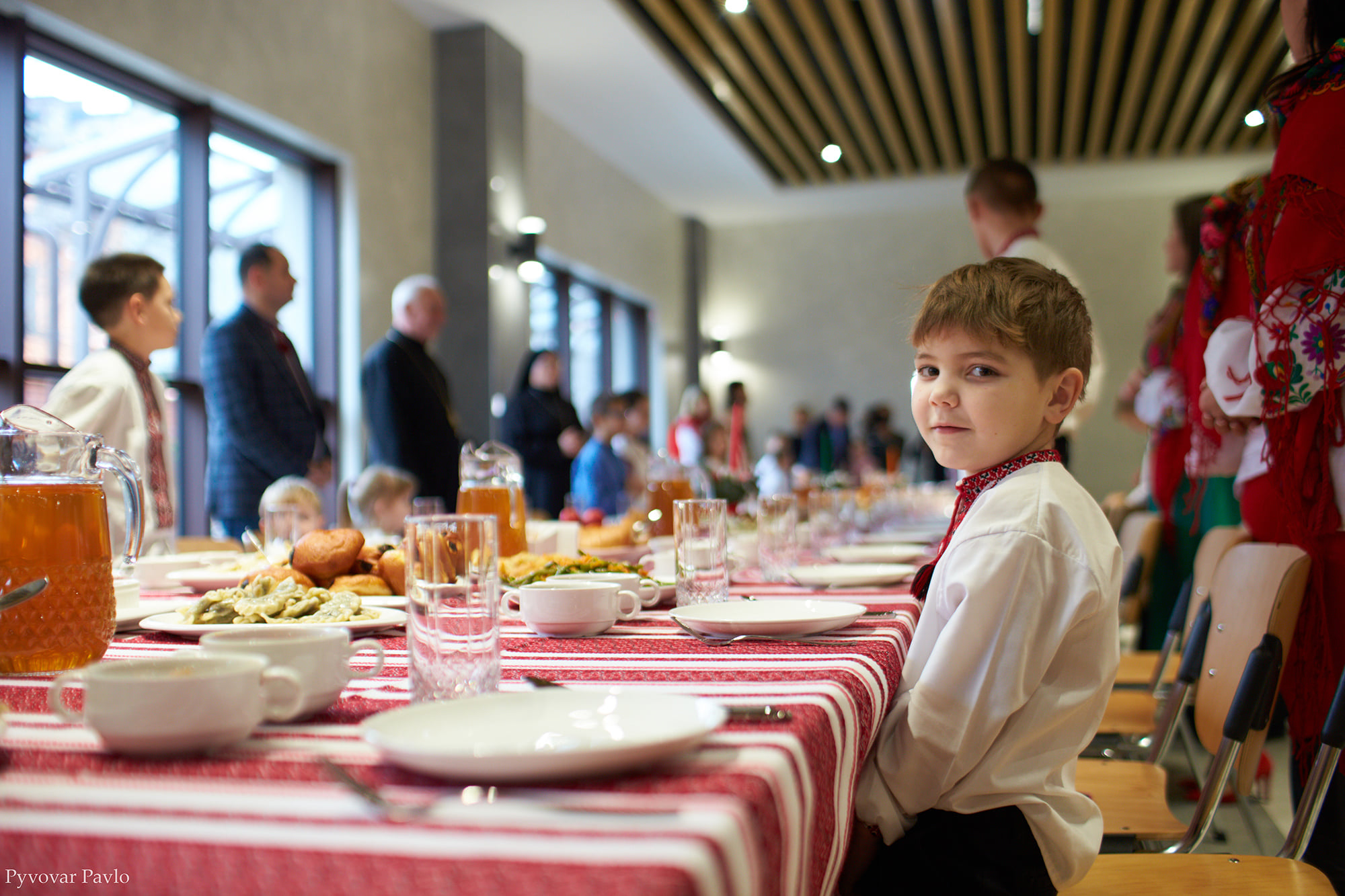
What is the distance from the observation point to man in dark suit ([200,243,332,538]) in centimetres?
317

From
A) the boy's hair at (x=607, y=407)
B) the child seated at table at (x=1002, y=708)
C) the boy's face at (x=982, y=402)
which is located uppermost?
the boy's hair at (x=607, y=407)

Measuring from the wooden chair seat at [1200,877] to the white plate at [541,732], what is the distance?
753 mm

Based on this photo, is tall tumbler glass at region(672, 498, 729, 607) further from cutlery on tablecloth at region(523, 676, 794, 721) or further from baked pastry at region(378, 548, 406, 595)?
cutlery on tablecloth at region(523, 676, 794, 721)

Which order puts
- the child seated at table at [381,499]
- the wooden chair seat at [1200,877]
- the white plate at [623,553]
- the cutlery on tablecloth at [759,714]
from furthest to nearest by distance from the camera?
the child seated at table at [381,499], the white plate at [623,553], the wooden chair seat at [1200,877], the cutlery on tablecloth at [759,714]

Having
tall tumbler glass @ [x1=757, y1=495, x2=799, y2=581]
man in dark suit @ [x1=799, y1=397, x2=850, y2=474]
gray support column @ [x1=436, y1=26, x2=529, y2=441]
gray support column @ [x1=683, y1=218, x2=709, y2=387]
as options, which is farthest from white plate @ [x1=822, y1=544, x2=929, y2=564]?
gray support column @ [x1=683, y1=218, x2=709, y2=387]

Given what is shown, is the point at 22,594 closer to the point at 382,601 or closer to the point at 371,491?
the point at 382,601

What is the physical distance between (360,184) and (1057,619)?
4.93 meters

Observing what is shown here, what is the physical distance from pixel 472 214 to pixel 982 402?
5.03m

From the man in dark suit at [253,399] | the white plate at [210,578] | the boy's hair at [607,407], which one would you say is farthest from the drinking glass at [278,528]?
the boy's hair at [607,407]

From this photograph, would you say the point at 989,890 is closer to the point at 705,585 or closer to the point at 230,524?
the point at 705,585

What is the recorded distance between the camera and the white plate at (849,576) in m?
1.50

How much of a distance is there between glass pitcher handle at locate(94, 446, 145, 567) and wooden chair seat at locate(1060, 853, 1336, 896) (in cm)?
105

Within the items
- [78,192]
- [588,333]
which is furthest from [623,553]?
[588,333]

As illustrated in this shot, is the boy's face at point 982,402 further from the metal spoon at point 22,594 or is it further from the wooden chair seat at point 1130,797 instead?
the metal spoon at point 22,594
